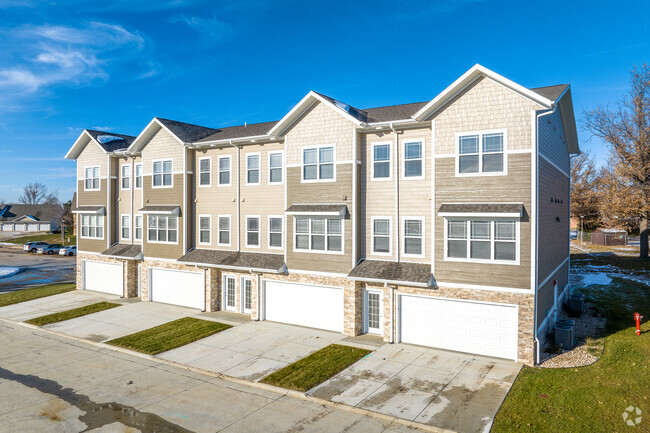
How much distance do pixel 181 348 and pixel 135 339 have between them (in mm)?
2489

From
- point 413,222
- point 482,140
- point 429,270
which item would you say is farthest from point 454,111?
point 429,270

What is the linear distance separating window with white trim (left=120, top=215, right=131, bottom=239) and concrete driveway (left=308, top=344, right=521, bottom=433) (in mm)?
18187

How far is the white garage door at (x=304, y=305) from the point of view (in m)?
17.8

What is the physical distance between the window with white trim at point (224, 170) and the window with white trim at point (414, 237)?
32.2 feet

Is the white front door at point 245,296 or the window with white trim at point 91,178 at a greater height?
the window with white trim at point 91,178

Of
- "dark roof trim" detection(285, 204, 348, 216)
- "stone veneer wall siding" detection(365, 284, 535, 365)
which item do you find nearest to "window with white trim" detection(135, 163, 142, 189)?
"dark roof trim" detection(285, 204, 348, 216)

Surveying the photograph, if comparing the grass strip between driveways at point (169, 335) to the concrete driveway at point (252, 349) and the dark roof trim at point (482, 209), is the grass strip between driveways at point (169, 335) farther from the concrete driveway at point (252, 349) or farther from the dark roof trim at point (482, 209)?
the dark roof trim at point (482, 209)

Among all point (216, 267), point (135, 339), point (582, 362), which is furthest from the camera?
point (216, 267)

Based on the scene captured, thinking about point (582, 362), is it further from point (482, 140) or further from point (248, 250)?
point (248, 250)

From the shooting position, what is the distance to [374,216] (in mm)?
17375

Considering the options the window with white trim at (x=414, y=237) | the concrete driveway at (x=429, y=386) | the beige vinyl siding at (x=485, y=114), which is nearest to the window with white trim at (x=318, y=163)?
the window with white trim at (x=414, y=237)

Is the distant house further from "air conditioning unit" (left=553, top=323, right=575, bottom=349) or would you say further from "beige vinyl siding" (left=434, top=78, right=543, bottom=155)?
"air conditioning unit" (left=553, top=323, right=575, bottom=349)

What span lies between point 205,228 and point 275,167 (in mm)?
5556

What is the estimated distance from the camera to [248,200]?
68.7 feet
